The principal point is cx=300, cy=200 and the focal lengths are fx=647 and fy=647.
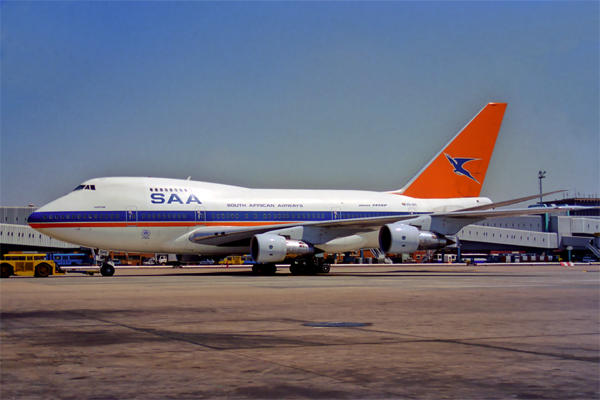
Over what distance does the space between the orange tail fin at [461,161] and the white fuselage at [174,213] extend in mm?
4707

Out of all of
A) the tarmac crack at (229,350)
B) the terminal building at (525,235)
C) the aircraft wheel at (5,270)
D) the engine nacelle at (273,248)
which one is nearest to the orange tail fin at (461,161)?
the engine nacelle at (273,248)

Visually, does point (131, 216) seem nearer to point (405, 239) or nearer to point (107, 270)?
point (107, 270)

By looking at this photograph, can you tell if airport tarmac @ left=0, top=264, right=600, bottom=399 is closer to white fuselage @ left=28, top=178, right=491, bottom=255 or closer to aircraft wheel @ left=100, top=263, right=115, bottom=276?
white fuselage @ left=28, top=178, right=491, bottom=255

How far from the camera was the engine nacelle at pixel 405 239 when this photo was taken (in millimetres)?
32969

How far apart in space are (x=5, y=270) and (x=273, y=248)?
14.8 meters

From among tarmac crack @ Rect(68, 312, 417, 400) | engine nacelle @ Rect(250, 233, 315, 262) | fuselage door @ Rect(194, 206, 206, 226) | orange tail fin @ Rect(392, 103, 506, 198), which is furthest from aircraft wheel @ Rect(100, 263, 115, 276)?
tarmac crack @ Rect(68, 312, 417, 400)

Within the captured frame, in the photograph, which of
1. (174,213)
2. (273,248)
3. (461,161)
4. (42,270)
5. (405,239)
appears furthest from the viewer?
(461,161)

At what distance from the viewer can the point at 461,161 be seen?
40.3 meters

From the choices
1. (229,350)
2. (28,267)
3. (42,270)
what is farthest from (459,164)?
(229,350)

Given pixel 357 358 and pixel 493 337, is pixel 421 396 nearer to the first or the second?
pixel 357 358

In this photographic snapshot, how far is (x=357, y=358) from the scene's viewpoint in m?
8.23

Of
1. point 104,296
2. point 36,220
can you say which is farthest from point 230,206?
point 104,296

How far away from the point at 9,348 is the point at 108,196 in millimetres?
26041

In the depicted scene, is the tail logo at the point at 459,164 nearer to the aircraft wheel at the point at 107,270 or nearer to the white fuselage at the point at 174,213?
the white fuselage at the point at 174,213
